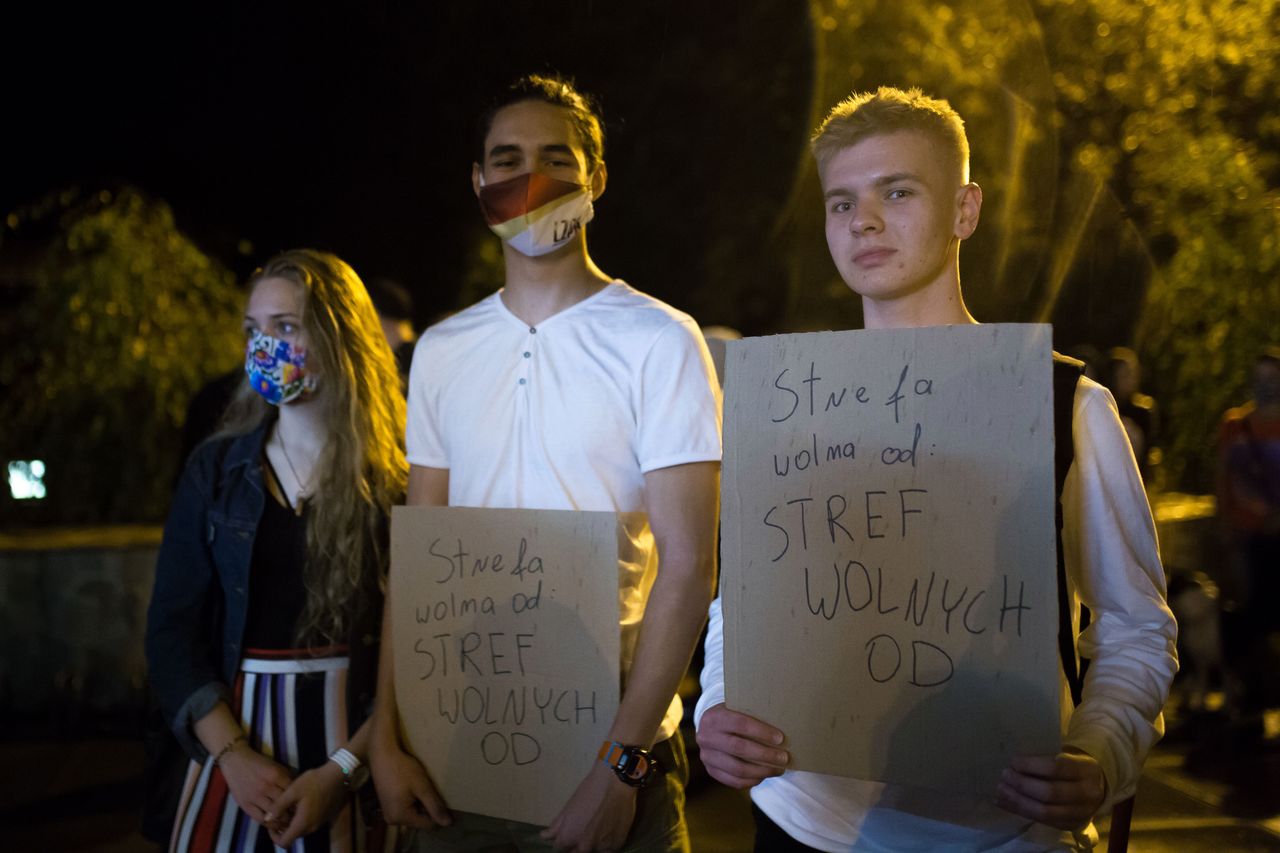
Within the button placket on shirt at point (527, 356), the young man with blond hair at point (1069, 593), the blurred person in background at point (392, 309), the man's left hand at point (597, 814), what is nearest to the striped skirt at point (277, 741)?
the man's left hand at point (597, 814)

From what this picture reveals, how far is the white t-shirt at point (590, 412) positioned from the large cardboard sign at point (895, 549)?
48 centimetres

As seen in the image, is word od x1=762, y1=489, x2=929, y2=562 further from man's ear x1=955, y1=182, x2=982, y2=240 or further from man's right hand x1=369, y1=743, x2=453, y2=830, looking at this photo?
man's right hand x1=369, y1=743, x2=453, y2=830

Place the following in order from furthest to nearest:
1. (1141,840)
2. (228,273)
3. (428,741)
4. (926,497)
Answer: (228,273), (1141,840), (428,741), (926,497)

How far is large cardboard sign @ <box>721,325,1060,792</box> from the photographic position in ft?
4.72

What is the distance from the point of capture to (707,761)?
1.67 m

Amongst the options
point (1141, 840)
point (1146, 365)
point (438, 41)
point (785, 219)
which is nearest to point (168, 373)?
point (438, 41)

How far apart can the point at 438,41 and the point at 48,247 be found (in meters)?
3.93

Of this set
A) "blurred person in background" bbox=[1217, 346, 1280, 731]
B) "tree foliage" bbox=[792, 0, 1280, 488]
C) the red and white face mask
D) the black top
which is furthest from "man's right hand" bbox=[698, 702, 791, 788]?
"tree foliage" bbox=[792, 0, 1280, 488]

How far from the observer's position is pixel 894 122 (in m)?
1.76

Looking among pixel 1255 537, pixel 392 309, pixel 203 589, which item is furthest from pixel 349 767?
pixel 1255 537

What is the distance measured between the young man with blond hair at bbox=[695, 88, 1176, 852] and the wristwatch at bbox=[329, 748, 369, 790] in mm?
959

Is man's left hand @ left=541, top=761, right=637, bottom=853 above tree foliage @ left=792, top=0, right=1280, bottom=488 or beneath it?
beneath

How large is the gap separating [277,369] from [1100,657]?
185 centimetres

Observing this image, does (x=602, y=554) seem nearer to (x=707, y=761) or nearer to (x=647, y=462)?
(x=647, y=462)
